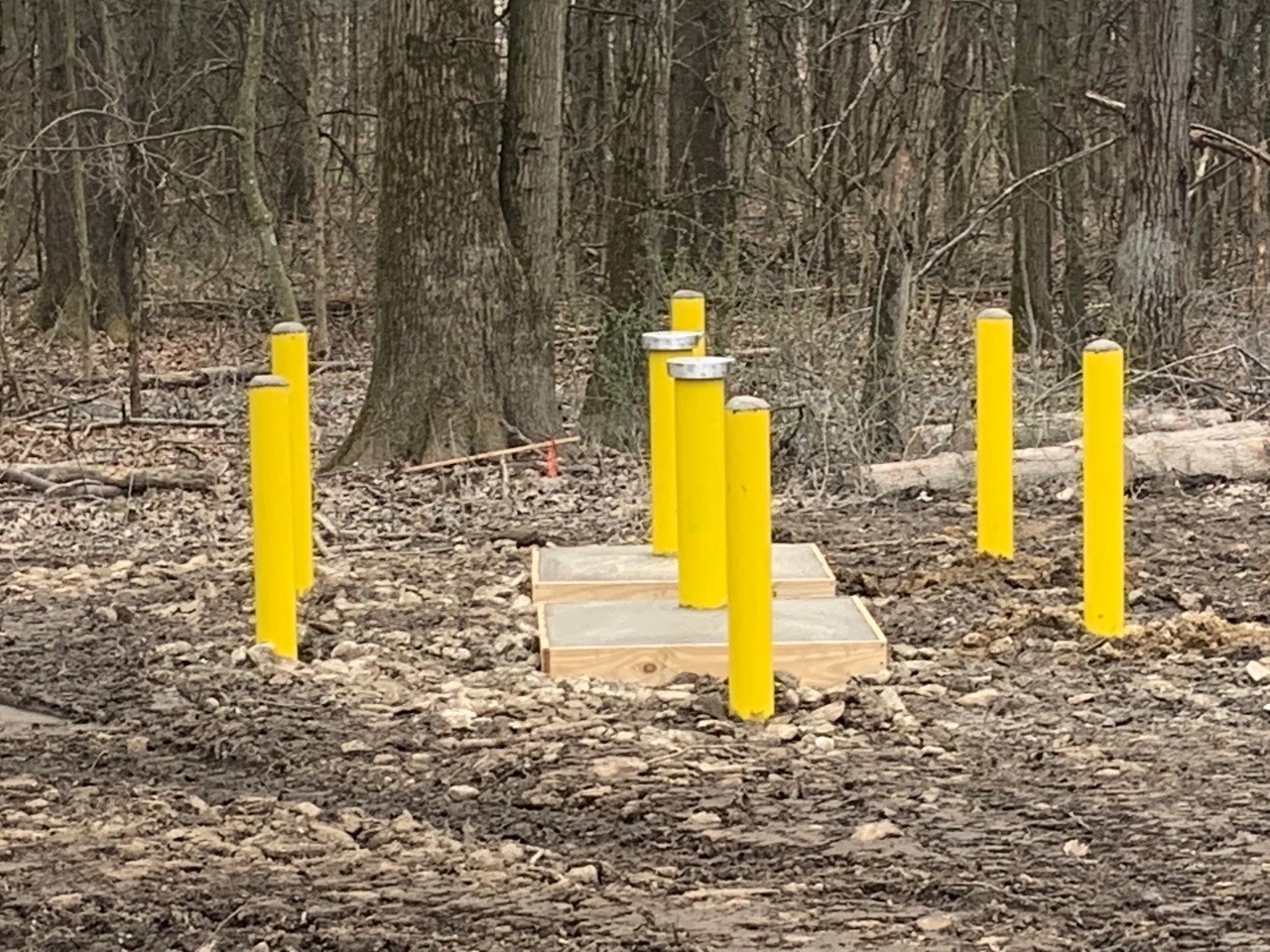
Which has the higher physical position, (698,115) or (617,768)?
(698,115)

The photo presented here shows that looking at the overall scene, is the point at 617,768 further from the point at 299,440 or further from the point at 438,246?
the point at 438,246

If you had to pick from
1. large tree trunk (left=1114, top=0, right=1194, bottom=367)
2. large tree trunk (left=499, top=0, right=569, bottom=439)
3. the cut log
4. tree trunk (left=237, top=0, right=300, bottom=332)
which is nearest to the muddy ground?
the cut log

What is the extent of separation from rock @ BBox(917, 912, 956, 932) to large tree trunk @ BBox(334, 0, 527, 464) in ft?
24.9

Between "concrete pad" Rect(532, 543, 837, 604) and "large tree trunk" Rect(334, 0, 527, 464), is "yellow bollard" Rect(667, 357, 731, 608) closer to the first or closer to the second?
"concrete pad" Rect(532, 543, 837, 604)

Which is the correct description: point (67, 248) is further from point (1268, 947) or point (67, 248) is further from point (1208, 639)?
point (1268, 947)

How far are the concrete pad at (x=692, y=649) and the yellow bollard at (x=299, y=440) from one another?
1.23 m

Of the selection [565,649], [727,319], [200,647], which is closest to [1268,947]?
[565,649]

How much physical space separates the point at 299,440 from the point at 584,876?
3357 millimetres

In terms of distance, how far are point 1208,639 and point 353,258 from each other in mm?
16388

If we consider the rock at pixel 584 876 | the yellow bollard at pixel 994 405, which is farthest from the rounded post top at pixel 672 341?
the rock at pixel 584 876

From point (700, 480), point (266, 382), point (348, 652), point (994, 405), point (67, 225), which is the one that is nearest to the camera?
point (266, 382)

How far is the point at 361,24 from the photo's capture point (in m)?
26.3

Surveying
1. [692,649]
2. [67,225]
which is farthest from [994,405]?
[67,225]

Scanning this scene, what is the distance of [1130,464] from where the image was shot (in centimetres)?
1073
